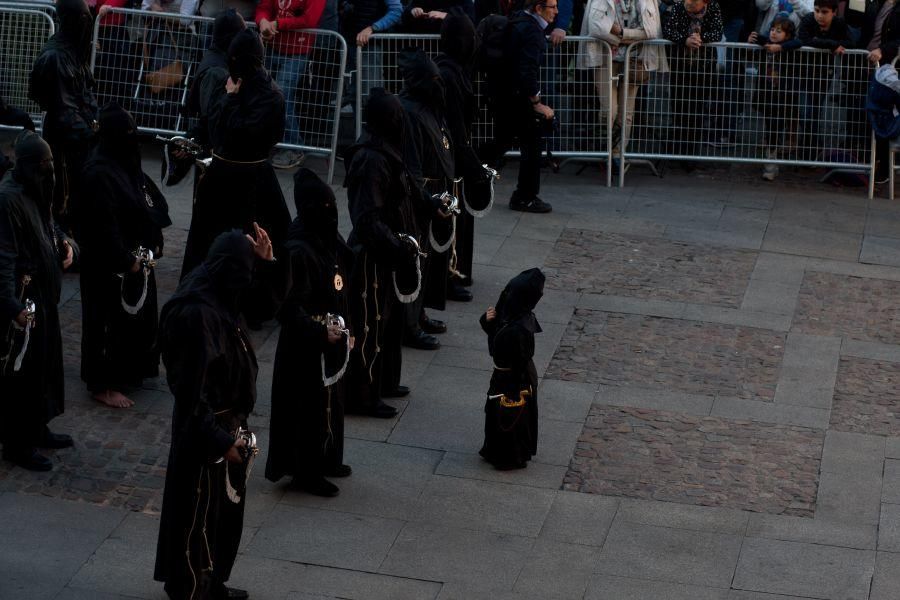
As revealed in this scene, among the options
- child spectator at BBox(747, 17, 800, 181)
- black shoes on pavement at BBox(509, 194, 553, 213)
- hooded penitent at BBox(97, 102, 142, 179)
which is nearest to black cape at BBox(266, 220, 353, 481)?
hooded penitent at BBox(97, 102, 142, 179)

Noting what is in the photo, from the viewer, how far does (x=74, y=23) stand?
11.2 metres

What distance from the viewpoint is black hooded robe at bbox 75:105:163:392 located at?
949cm

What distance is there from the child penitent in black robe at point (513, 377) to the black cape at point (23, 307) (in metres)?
2.50

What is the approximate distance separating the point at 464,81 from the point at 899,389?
372cm

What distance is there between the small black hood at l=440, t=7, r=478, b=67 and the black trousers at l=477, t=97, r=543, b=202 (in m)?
1.99

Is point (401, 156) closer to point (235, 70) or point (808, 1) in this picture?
point (235, 70)

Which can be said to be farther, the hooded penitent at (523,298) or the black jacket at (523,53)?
the black jacket at (523,53)

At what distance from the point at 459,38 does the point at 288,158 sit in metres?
3.97

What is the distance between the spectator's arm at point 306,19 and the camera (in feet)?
46.5

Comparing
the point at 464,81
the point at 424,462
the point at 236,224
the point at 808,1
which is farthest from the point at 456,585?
the point at 808,1

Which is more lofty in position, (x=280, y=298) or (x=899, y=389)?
(x=280, y=298)

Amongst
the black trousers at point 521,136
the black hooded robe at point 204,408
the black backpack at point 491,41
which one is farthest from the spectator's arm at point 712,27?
the black hooded robe at point 204,408

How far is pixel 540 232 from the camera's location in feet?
Result: 43.5

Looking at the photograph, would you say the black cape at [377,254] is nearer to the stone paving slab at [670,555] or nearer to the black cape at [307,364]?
the black cape at [307,364]
